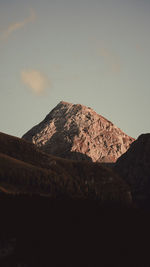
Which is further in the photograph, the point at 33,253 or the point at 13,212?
the point at 13,212

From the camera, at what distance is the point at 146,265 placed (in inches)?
6481

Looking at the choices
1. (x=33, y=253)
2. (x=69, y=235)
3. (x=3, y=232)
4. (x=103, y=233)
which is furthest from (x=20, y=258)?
(x=103, y=233)

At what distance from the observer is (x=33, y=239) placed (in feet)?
568

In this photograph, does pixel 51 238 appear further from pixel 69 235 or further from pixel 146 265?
pixel 146 265

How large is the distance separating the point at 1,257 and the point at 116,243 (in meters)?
60.7

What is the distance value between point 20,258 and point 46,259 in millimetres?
11327

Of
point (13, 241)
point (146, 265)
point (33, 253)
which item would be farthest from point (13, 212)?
point (146, 265)

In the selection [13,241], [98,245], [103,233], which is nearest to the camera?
[13,241]

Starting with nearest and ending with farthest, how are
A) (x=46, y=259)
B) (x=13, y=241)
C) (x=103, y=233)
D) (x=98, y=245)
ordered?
(x=46, y=259) < (x=13, y=241) < (x=98, y=245) < (x=103, y=233)

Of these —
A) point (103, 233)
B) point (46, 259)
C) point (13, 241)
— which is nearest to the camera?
point (46, 259)

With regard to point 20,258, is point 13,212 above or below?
above

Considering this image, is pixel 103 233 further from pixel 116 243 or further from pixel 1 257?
pixel 1 257

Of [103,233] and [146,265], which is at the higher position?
[103,233]

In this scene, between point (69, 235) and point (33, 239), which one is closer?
point (33, 239)
